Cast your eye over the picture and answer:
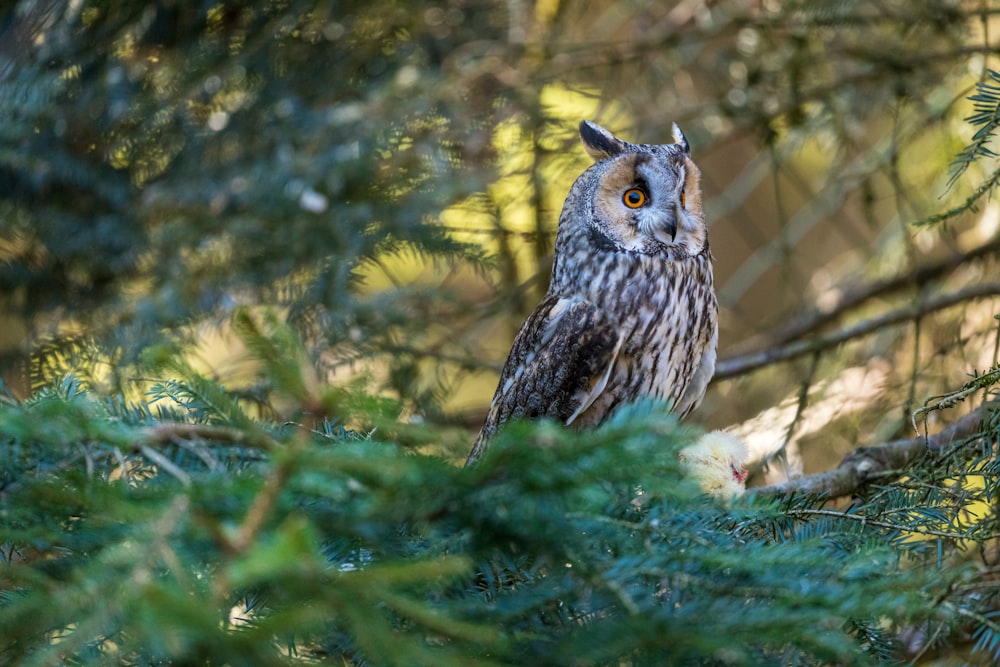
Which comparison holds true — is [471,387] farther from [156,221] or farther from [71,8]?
[71,8]

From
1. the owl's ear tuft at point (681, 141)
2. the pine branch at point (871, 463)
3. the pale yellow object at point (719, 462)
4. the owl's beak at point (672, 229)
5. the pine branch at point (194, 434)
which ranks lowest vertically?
the pine branch at point (871, 463)

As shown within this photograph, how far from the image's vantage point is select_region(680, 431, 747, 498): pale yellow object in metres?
1.49

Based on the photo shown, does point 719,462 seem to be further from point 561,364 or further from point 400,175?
point 400,175

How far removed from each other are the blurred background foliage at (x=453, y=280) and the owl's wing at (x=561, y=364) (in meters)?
0.31

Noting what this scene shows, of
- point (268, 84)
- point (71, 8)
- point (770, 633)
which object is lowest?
point (770, 633)

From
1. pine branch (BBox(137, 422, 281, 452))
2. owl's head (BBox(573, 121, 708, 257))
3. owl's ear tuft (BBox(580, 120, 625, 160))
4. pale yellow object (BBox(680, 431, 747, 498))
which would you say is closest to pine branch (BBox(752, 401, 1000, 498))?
pale yellow object (BBox(680, 431, 747, 498))

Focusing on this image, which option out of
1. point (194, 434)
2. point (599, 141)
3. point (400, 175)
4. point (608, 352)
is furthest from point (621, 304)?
point (194, 434)

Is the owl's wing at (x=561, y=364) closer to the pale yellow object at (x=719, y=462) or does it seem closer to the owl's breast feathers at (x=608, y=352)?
the owl's breast feathers at (x=608, y=352)

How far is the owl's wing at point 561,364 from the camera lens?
182 cm

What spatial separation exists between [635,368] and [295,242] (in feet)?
3.35

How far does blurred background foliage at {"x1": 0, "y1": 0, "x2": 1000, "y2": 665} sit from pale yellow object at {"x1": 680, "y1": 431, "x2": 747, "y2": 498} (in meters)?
0.16

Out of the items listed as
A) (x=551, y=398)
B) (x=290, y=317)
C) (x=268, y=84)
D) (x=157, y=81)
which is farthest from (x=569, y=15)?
(x=551, y=398)

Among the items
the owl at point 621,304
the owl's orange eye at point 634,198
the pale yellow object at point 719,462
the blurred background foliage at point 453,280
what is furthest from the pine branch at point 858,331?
the pale yellow object at point 719,462

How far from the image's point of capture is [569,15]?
3441mm
